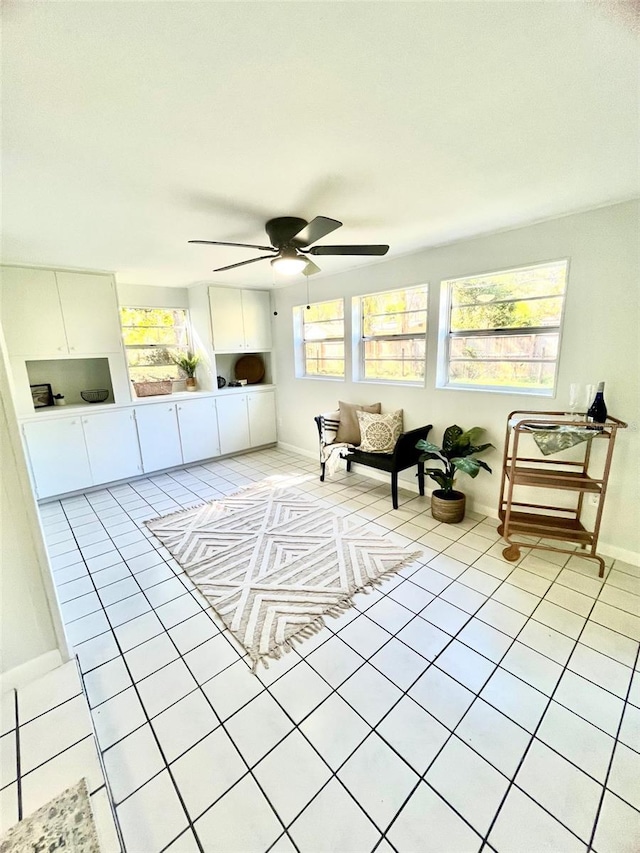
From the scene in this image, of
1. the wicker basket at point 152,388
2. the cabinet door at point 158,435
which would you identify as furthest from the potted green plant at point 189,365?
the cabinet door at point 158,435

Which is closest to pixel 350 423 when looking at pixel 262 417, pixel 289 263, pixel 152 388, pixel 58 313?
pixel 262 417

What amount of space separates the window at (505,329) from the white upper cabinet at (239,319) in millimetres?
2715

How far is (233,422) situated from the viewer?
4.91 m

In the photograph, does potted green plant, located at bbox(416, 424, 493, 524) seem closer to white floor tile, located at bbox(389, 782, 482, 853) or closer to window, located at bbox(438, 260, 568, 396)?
window, located at bbox(438, 260, 568, 396)

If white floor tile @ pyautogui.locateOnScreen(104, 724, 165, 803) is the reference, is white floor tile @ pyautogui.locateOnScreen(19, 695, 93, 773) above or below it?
above

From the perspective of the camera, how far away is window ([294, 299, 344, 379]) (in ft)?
14.0

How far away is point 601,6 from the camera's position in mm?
902

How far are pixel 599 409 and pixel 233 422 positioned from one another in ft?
13.2

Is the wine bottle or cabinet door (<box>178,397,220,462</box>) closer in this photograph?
the wine bottle

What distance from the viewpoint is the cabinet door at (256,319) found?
15.9 ft

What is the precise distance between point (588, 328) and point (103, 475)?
4.71m

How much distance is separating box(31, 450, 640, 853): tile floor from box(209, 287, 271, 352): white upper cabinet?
3.16 m

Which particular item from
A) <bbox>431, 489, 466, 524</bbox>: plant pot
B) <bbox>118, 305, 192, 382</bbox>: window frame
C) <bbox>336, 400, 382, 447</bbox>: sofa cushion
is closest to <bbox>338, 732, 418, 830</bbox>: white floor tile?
<bbox>431, 489, 466, 524</bbox>: plant pot

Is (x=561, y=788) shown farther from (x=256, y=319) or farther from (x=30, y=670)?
(x=256, y=319)
